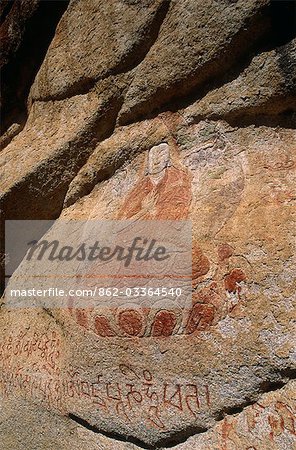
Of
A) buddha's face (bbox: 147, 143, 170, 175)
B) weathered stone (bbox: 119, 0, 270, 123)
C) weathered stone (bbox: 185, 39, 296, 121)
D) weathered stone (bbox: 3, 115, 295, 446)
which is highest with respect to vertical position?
weathered stone (bbox: 119, 0, 270, 123)

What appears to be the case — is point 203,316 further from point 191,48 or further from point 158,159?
point 191,48

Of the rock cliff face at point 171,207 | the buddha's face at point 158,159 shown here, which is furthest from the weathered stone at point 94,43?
the buddha's face at point 158,159

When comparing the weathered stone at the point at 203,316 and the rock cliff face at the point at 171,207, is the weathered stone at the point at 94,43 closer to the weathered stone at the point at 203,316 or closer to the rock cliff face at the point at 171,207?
the rock cliff face at the point at 171,207

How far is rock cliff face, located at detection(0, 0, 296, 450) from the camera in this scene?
2.01 m

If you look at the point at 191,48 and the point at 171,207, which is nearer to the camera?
the point at 171,207

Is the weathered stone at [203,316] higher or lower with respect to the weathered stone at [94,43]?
lower

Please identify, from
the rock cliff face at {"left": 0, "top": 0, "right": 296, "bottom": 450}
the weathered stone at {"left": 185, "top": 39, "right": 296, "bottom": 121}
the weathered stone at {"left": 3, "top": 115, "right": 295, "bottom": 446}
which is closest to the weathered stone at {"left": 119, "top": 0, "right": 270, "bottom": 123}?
the rock cliff face at {"left": 0, "top": 0, "right": 296, "bottom": 450}

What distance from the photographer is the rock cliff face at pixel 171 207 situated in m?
2.01

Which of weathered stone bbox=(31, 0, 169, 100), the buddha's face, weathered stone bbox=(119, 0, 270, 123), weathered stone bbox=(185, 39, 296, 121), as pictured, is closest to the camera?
weathered stone bbox=(185, 39, 296, 121)

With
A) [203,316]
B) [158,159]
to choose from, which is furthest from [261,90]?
[203,316]

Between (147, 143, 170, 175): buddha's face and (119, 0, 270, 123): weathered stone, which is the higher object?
(119, 0, 270, 123): weathered stone

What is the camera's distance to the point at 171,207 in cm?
246

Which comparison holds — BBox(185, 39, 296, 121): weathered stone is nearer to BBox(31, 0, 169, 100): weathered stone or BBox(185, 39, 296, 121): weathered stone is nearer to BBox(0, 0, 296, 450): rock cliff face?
BBox(0, 0, 296, 450): rock cliff face

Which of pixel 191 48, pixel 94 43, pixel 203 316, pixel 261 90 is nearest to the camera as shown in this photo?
pixel 203 316
